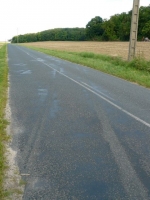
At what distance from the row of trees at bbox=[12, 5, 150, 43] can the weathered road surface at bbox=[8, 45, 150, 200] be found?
242 ft

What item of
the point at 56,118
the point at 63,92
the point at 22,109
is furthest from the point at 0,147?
the point at 63,92

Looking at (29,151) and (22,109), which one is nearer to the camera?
(29,151)

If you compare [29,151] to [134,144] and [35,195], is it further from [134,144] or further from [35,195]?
[134,144]

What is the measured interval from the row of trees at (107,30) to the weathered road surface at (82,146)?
7374 cm

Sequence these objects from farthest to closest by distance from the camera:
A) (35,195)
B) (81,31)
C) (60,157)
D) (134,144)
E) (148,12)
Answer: (81,31), (148,12), (134,144), (60,157), (35,195)

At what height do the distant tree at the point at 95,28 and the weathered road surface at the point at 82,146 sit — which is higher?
the distant tree at the point at 95,28

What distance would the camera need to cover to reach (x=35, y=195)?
3.45 metres

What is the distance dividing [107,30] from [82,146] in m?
95.8

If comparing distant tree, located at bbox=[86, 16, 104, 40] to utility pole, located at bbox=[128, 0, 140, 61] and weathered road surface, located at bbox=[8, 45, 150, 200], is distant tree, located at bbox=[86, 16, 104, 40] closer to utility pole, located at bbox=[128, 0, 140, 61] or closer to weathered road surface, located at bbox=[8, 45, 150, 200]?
utility pole, located at bbox=[128, 0, 140, 61]

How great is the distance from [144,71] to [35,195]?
1646cm

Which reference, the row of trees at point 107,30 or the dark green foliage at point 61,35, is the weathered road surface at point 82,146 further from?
the dark green foliage at point 61,35

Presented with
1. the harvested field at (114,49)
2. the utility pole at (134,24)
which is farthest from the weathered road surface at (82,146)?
the harvested field at (114,49)

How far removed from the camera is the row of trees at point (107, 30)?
8029 centimetres

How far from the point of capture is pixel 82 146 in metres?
5.08
